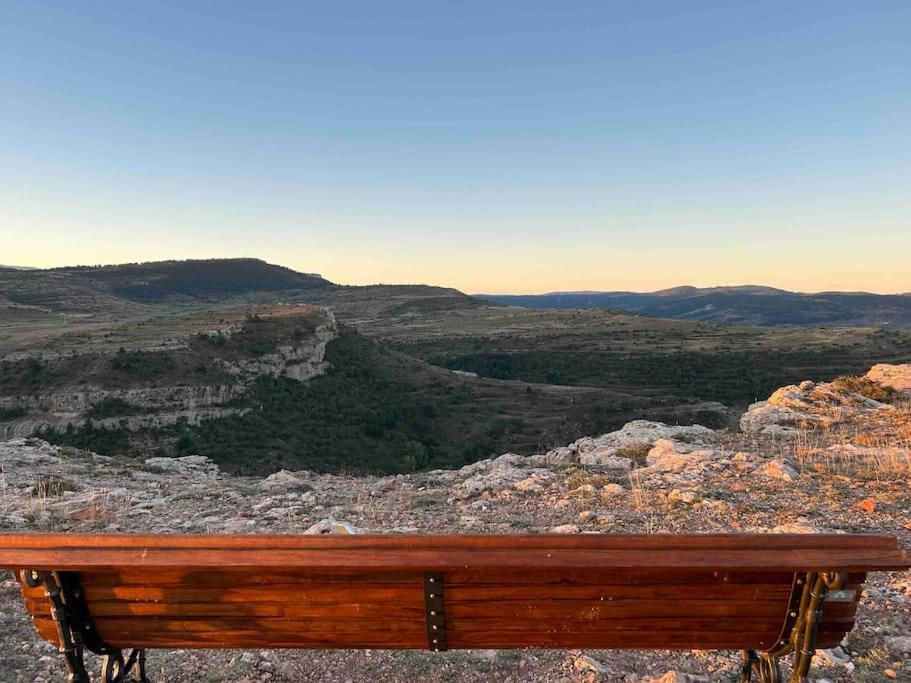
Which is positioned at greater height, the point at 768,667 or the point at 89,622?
the point at 89,622

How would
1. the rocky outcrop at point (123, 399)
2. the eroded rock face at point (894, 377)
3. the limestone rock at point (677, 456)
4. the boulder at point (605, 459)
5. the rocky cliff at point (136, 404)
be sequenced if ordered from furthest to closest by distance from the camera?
1. the rocky outcrop at point (123, 399)
2. the rocky cliff at point (136, 404)
3. the eroded rock face at point (894, 377)
4. the boulder at point (605, 459)
5. the limestone rock at point (677, 456)

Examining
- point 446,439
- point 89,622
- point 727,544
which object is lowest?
point 446,439

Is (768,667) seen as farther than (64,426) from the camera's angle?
No

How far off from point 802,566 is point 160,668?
484cm

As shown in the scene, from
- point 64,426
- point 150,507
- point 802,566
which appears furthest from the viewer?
point 64,426

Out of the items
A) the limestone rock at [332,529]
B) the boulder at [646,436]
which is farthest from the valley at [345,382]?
the limestone rock at [332,529]

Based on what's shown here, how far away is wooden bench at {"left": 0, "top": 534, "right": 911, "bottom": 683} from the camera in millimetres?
2572

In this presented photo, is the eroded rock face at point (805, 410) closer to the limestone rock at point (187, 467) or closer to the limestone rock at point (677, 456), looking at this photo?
the limestone rock at point (677, 456)

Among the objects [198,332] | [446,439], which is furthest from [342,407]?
[198,332]

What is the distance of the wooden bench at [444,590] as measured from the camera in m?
2.57

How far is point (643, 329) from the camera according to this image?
10206 centimetres

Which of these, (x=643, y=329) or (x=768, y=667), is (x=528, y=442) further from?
(x=643, y=329)

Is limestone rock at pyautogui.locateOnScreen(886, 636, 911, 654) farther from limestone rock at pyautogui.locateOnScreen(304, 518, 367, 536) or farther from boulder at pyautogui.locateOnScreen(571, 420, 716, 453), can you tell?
boulder at pyautogui.locateOnScreen(571, 420, 716, 453)

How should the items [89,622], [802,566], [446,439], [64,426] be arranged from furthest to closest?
[446,439]
[64,426]
[89,622]
[802,566]
